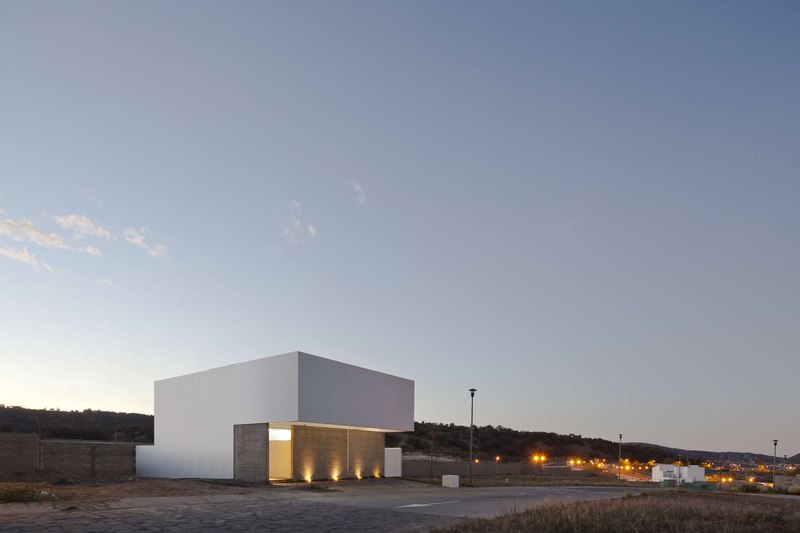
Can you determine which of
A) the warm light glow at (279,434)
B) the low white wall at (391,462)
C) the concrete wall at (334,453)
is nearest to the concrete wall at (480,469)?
the low white wall at (391,462)

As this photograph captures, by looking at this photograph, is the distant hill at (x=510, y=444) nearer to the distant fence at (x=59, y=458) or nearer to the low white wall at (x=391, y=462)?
the low white wall at (x=391, y=462)

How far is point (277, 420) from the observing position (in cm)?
3450

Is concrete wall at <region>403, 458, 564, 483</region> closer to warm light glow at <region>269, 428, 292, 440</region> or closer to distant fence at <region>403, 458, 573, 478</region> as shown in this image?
distant fence at <region>403, 458, 573, 478</region>

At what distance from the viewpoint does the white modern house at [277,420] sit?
114 ft

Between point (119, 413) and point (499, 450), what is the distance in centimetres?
6794

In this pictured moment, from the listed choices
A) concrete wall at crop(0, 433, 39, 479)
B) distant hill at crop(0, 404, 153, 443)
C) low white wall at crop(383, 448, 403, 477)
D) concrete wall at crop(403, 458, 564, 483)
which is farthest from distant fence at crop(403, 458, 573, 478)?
distant hill at crop(0, 404, 153, 443)

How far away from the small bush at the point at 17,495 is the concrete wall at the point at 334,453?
17.2 metres

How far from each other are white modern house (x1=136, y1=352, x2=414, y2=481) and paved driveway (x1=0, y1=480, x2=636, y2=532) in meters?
7.94

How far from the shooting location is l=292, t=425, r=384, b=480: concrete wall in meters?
37.5

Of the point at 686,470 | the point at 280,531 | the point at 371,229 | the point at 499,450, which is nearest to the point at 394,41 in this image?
the point at 371,229

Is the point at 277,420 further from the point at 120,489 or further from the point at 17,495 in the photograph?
the point at 17,495

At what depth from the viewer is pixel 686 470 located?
6712cm

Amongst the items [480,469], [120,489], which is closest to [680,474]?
[480,469]

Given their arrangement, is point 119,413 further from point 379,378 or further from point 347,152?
point 347,152
